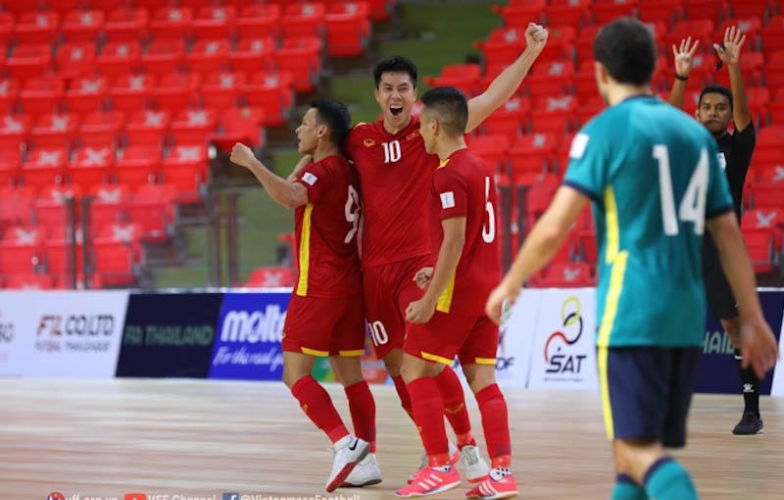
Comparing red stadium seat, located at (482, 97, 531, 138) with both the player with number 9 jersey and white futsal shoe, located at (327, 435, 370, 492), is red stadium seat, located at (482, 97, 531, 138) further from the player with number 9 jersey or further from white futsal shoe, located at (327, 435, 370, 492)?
white futsal shoe, located at (327, 435, 370, 492)

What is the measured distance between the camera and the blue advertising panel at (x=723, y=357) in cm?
1326

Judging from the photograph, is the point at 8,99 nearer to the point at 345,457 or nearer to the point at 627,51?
the point at 345,457

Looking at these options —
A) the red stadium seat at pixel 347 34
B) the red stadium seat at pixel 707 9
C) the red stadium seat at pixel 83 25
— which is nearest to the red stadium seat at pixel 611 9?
the red stadium seat at pixel 707 9

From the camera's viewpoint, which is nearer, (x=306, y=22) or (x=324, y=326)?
(x=324, y=326)

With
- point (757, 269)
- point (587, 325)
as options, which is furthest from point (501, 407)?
point (757, 269)

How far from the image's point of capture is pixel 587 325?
14.3 m

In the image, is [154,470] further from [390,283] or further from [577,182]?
[577,182]

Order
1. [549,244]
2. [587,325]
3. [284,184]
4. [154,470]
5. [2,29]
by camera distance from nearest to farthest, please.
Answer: [549,244] < [284,184] < [154,470] < [587,325] < [2,29]

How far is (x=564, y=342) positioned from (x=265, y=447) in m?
5.38

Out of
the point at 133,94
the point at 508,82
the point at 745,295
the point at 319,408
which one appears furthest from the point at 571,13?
the point at 745,295

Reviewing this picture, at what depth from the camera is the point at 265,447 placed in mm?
9727

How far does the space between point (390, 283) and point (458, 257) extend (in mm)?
992

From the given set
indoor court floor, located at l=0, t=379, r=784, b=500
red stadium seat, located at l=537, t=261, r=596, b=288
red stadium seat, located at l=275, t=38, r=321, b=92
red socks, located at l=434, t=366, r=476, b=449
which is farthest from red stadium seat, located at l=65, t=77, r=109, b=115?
red socks, located at l=434, t=366, r=476, b=449

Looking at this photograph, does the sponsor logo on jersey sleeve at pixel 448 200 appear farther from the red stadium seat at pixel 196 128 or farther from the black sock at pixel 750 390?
the red stadium seat at pixel 196 128
